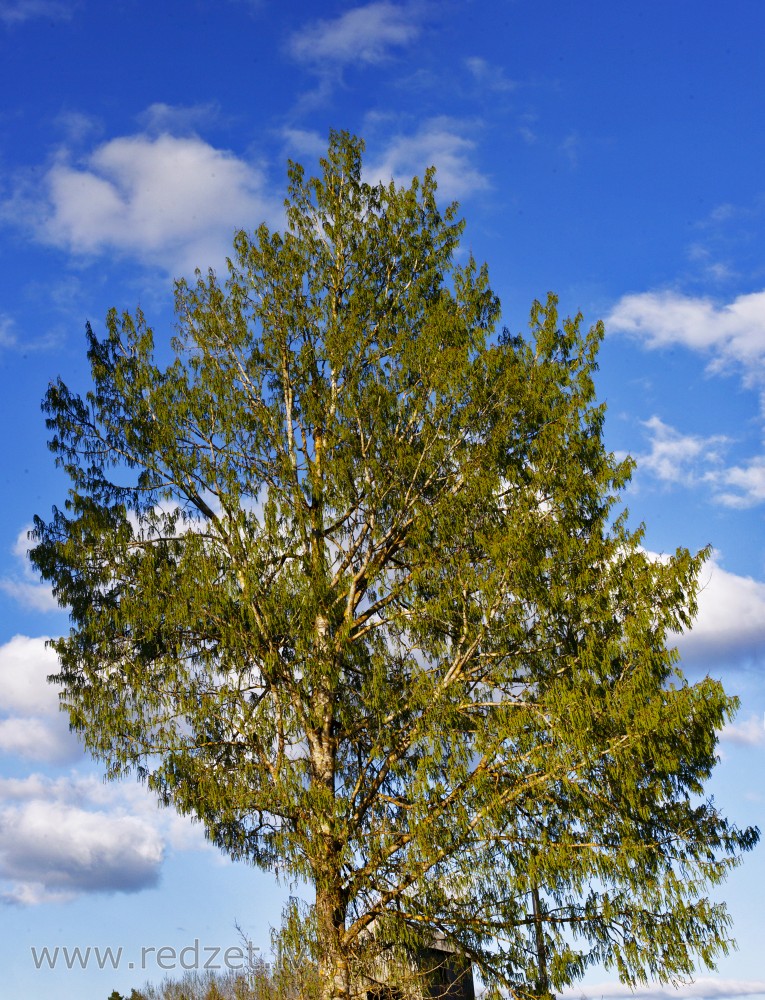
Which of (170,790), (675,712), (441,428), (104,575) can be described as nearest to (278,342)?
(441,428)

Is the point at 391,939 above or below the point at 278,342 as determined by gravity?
below

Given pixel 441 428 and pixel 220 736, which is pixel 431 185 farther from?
pixel 220 736

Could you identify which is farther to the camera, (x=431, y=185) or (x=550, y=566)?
(x=431, y=185)

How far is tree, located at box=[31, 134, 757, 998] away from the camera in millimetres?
9781

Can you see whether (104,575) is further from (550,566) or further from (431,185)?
(431,185)

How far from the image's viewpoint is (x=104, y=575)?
11.6 metres

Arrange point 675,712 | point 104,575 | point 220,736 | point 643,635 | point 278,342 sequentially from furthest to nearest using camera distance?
point 278,342
point 104,575
point 220,736
point 643,635
point 675,712

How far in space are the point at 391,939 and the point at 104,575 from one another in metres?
5.04

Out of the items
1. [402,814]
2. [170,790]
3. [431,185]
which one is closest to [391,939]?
[402,814]

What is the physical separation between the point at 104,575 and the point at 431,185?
284 inches

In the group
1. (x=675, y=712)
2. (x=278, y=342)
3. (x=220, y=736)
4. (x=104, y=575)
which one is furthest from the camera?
(x=278, y=342)

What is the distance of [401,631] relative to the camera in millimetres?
11422

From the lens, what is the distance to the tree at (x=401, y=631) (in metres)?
9.78

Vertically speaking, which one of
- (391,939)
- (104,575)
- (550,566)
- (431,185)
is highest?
(431,185)
